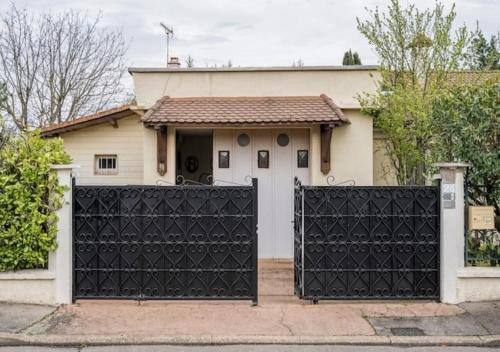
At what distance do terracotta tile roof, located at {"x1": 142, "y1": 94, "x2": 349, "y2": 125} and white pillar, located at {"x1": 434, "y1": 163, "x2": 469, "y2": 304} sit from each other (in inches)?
135

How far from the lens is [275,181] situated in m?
12.0

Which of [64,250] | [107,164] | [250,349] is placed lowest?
[250,349]

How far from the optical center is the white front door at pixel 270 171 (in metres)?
12.0

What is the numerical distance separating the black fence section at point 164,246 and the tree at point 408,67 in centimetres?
504

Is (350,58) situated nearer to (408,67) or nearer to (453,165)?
(408,67)

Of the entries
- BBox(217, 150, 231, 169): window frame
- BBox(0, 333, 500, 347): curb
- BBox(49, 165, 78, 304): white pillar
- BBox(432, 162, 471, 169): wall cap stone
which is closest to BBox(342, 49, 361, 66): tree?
BBox(217, 150, 231, 169): window frame

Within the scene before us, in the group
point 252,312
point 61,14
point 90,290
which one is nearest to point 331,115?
point 252,312

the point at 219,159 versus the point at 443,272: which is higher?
the point at 219,159

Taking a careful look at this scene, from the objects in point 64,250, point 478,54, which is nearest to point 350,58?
point 478,54

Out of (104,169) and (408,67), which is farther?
(104,169)

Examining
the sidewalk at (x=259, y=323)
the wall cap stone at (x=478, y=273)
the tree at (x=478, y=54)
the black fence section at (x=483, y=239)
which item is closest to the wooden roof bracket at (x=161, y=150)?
the sidewalk at (x=259, y=323)

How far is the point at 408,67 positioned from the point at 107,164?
7330mm

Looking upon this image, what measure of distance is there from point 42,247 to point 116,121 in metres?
6.13

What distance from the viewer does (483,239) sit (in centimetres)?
822
